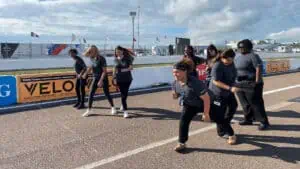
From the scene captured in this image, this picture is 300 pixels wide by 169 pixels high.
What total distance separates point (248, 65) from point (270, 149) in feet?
5.77

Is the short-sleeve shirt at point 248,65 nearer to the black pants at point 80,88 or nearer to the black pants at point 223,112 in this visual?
the black pants at point 223,112

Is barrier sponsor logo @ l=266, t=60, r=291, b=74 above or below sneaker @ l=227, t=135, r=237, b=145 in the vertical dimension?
above

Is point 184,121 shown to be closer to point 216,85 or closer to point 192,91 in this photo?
point 192,91

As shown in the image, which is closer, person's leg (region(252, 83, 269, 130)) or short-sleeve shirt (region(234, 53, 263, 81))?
short-sleeve shirt (region(234, 53, 263, 81))

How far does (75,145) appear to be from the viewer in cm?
556

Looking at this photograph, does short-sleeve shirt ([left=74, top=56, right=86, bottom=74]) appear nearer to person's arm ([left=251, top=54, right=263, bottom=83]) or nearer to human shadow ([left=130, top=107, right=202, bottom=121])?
human shadow ([left=130, top=107, right=202, bottom=121])

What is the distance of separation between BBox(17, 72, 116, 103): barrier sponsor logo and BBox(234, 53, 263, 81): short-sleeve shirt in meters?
6.01

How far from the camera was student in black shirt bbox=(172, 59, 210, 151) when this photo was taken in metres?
4.70

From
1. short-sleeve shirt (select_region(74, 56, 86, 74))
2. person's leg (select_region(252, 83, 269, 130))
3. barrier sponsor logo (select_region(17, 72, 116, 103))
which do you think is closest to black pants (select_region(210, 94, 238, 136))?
person's leg (select_region(252, 83, 269, 130))

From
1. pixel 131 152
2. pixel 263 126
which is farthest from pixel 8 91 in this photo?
pixel 263 126

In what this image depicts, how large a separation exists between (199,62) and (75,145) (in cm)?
353

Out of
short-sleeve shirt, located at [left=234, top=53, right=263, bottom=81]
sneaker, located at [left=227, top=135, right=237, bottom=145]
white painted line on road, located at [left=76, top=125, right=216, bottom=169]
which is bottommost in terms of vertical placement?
white painted line on road, located at [left=76, top=125, right=216, bottom=169]

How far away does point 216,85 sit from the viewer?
5516 millimetres

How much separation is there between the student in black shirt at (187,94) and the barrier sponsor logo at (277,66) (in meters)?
17.4
